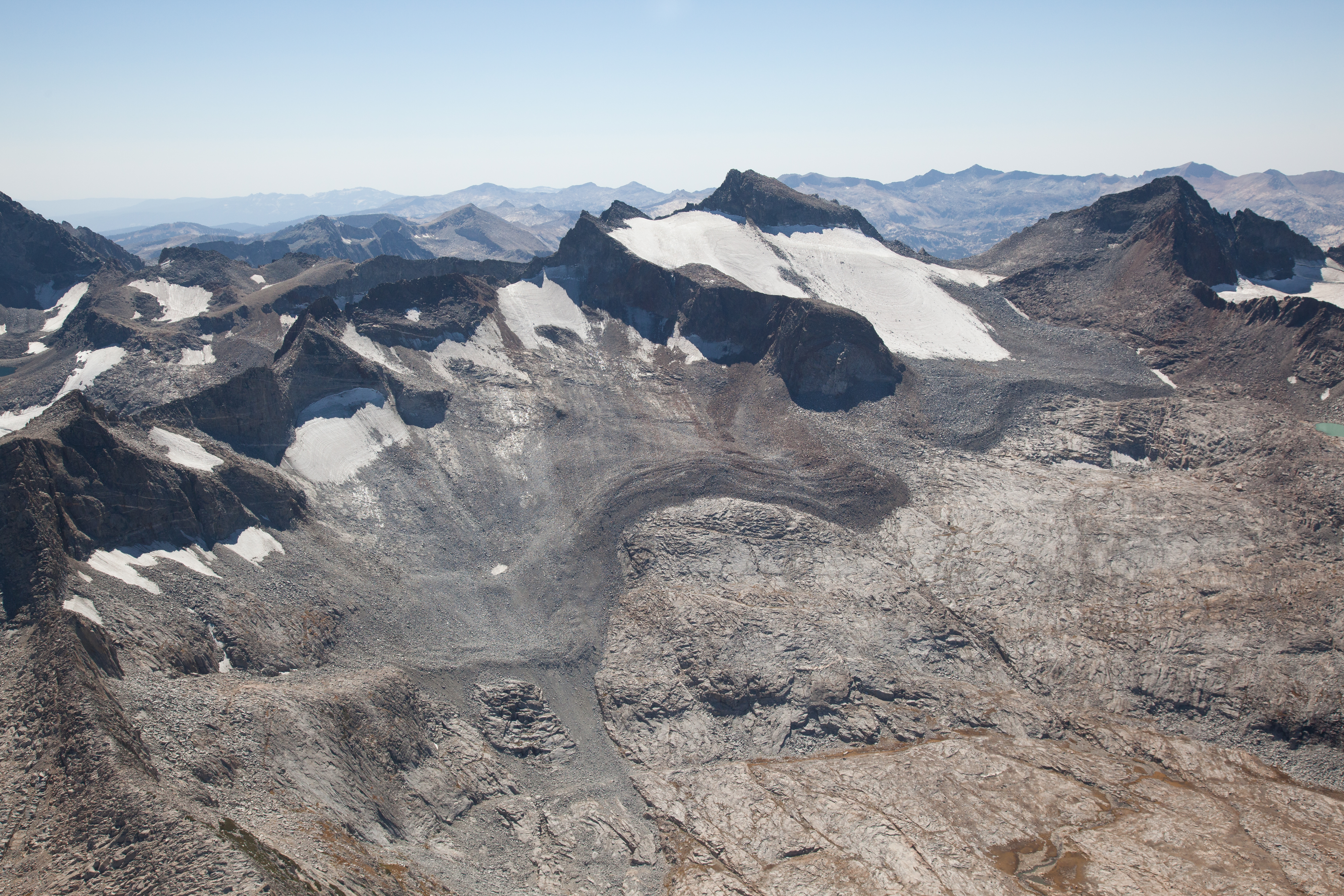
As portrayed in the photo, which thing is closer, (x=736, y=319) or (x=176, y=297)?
(x=736, y=319)

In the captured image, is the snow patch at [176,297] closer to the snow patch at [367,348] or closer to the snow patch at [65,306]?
the snow patch at [65,306]

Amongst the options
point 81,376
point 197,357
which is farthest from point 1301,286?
point 81,376

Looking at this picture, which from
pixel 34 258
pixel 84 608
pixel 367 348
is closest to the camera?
pixel 84 608

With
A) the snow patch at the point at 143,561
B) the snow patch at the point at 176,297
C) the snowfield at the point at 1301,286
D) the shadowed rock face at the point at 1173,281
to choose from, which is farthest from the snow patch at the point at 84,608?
the snowfield at the point at 1301,286

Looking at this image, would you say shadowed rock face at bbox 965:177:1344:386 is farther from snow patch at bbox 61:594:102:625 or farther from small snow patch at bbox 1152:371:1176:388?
snow patch at bbox 61:594:102:625

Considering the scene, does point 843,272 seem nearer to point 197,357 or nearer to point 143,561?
point 143,561

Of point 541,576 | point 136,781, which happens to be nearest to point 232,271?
point 541,576
